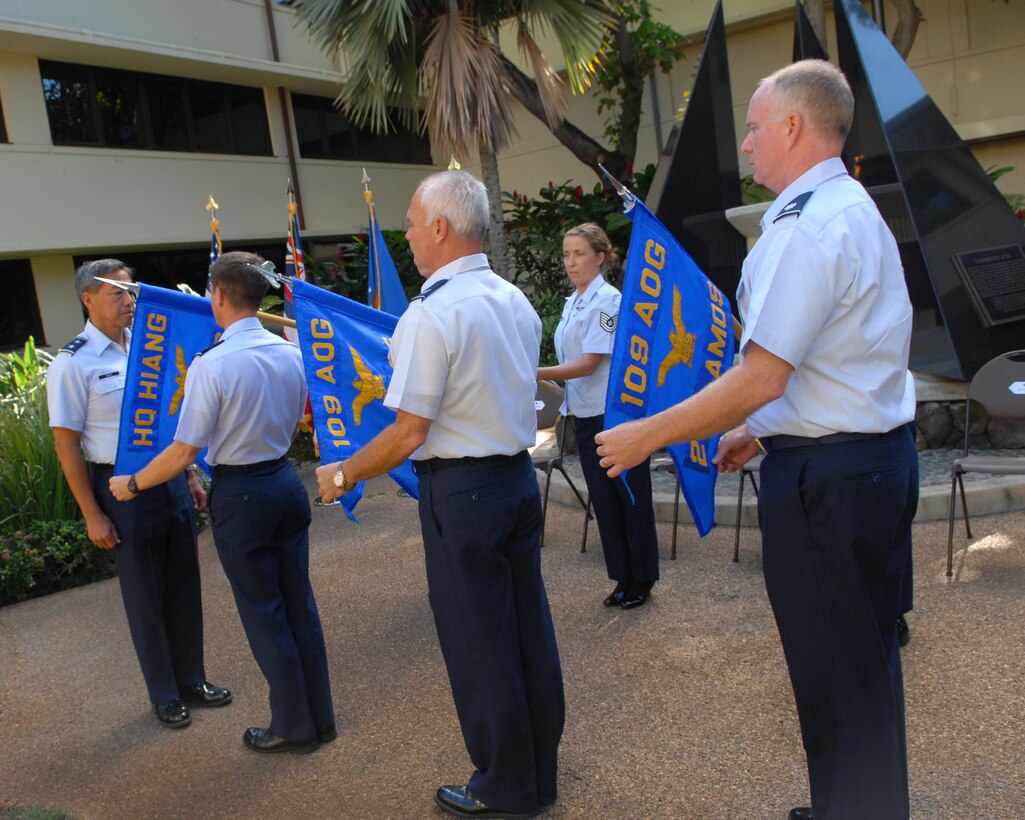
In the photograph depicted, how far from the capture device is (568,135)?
44.7ft

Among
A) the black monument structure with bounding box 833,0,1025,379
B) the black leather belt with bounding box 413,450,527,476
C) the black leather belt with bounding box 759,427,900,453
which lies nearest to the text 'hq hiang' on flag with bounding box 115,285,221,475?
the black leather belt with bounding box 413,450,527,476

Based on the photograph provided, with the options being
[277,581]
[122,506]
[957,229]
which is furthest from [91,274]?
[957,229]

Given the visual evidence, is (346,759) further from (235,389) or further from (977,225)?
(977,225)

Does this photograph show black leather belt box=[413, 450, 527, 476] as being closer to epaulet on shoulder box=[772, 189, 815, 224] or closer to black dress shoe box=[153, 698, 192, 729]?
epaulet on shoulder box=[772, 189, 815, 224]

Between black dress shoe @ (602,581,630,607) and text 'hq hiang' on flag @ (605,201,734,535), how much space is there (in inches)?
34.0

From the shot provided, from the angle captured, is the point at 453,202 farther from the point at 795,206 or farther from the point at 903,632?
the point at 903,632

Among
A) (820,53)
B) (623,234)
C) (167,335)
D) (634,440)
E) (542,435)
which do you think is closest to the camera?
(634,440)

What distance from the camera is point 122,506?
375 centimetres

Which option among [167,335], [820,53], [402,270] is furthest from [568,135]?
[167,335]

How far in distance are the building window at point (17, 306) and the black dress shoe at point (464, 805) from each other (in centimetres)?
1310

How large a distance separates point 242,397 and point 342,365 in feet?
1.27

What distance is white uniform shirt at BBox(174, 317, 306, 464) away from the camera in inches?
126

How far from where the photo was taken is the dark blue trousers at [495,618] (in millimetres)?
2674

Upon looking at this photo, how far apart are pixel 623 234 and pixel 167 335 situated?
10637 millimetres
